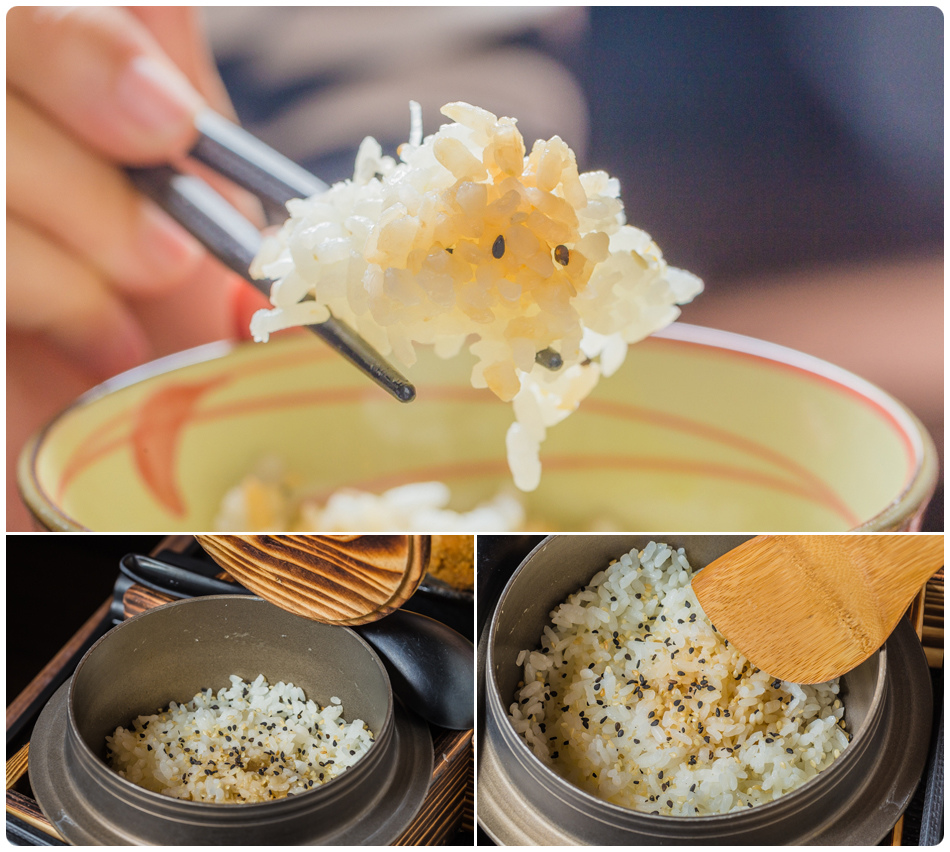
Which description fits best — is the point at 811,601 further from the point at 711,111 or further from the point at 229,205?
the point at 229,205

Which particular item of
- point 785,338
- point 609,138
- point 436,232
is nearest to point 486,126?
point 436,232

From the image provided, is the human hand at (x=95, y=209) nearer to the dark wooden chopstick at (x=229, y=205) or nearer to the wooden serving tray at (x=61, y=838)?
the dark wooden chopstick at (x=229, y=205)

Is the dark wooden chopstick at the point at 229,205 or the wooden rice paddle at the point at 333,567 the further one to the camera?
the wooden rice paddle at the point at 333,567

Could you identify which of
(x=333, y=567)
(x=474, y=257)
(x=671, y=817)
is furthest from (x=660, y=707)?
(x=474, y=257)

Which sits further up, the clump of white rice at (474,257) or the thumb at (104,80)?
the thumb at (104,80)

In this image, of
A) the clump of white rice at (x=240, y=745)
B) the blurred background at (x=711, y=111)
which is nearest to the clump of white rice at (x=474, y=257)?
the blurred background at (x=711, y=111)

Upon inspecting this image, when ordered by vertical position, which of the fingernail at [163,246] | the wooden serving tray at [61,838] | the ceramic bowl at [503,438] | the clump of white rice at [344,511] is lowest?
the wooden serving tray at [61,838]

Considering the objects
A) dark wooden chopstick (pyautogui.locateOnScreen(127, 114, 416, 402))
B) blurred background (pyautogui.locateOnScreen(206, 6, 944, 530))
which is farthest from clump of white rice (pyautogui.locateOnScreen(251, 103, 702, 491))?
blurred background (pyautogui.locateOnScreen(206, 6, 944, 530))
